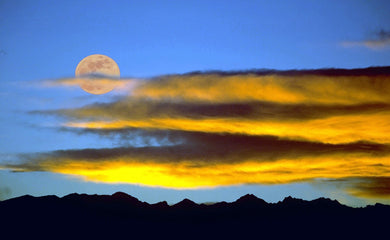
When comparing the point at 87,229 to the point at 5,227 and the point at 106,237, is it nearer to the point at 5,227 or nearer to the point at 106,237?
the point at 106,237

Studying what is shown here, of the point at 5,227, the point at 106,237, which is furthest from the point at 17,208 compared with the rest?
the point at 106,237

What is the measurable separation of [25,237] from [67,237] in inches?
639

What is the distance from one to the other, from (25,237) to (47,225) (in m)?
13.6

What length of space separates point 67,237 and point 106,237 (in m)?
16.6

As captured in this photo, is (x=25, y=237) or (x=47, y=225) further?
(x=47, y=225)

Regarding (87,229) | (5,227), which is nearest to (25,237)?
(5,227)

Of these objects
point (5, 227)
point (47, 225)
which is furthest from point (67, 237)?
point (5, 227)

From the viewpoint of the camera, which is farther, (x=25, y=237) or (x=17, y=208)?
(x=17, y=208)

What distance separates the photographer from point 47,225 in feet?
639

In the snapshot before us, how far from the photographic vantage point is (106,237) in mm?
196875

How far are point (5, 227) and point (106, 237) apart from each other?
40.9m

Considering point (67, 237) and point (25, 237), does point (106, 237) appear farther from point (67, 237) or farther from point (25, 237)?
point (25, 237)

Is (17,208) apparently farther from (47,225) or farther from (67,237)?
(67,237)

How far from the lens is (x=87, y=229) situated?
200 metres
